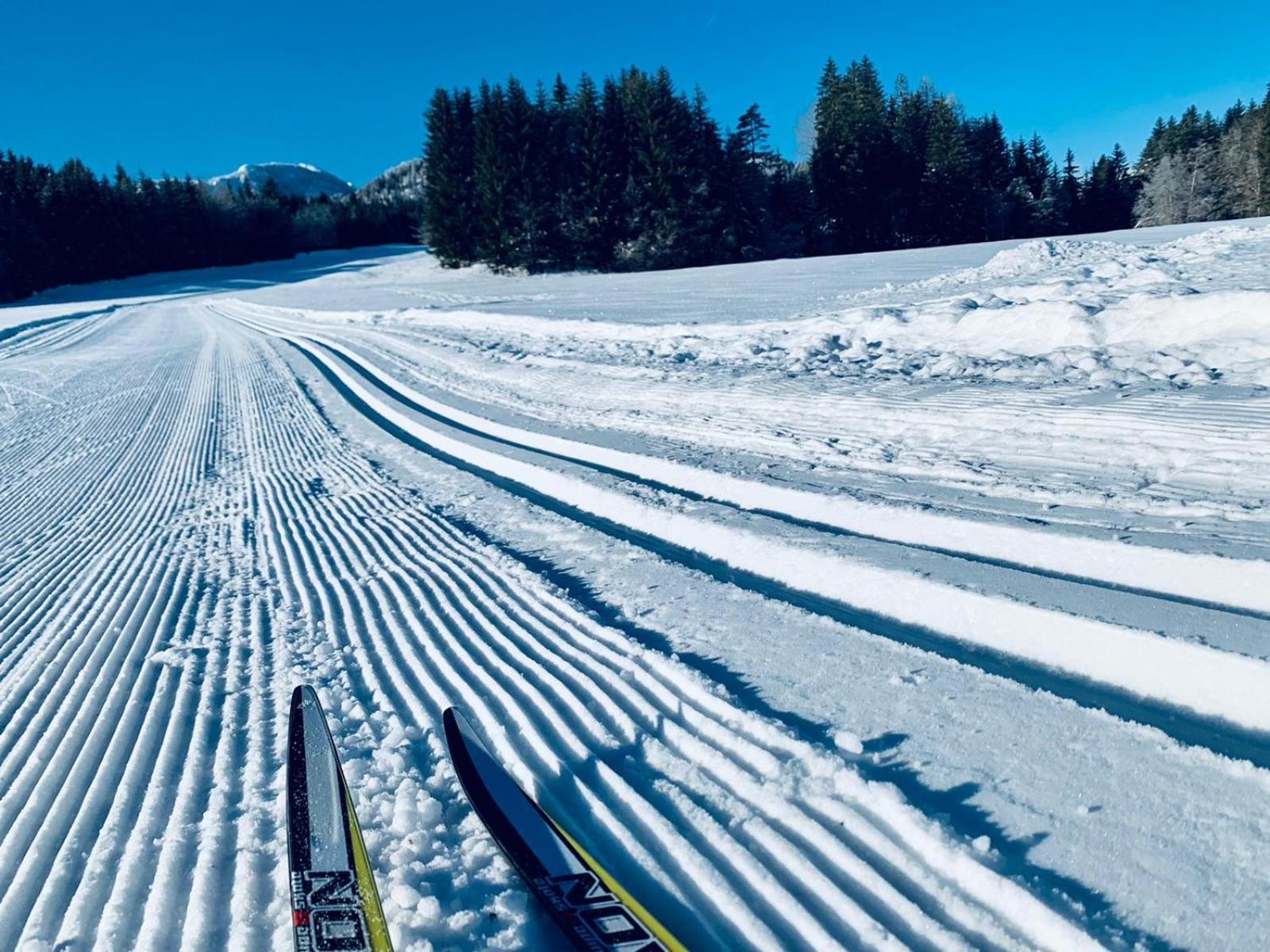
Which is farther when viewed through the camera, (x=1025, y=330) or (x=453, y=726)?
(x=1025, y=330)

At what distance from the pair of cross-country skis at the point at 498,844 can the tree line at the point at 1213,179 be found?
60034 millimetres

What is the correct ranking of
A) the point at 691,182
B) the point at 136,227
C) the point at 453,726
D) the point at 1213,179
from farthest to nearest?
the point at 136,227 < the point at 1213,179 < the point at 691,182 < the point at 453,726

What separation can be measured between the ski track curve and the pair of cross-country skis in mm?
81

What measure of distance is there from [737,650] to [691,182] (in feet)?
129

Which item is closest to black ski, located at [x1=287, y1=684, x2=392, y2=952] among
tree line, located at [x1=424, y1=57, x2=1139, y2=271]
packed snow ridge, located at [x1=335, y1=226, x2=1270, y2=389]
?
packed snow ridge, located at [x1=335, y1=226, x2=1270, y2=389]

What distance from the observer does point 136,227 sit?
6272 cm

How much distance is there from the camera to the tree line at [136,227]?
54.8 metres

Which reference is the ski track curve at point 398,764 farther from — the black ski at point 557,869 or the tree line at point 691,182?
the tree line at point 691,182

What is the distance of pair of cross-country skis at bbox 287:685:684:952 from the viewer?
2.21 meters

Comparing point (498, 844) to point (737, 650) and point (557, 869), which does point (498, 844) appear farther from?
point (737, 650)

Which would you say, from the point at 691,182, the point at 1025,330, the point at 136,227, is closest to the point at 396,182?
the point at 136,227

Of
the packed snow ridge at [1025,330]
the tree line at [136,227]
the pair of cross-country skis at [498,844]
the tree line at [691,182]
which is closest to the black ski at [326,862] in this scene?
the pair of cross-country skis at [498,844]

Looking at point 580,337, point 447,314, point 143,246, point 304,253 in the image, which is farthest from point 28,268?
point 580,337

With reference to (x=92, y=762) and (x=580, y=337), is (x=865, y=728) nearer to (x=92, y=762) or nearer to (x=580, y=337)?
(x=92, y=762)
